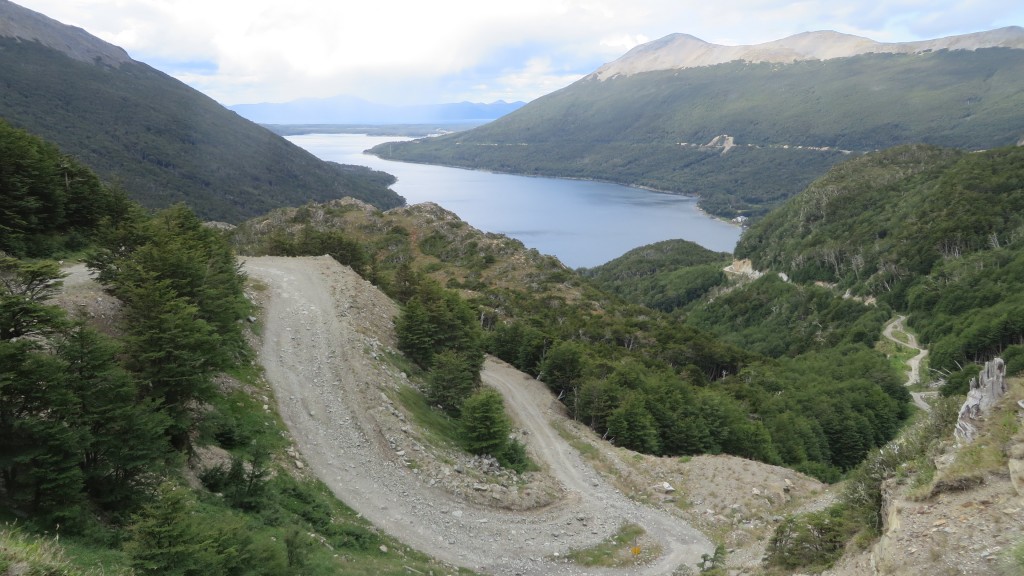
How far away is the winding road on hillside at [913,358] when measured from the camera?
63644 millimetres

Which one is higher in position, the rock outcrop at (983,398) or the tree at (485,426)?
the rock outcrop at (983,398)

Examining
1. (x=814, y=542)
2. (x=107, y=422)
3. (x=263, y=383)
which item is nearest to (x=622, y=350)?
(x=263, y=383)

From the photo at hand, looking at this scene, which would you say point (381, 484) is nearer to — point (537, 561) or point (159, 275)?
point (537, 561)

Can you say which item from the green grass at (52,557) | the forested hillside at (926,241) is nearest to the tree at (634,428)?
the green grass at (52,557)

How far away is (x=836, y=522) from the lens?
12.5 metres

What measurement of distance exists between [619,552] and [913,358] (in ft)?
272

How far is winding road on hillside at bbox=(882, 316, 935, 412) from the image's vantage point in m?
63.6

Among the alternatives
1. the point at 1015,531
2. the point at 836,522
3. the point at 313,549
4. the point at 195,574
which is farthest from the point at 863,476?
the point at 195,574

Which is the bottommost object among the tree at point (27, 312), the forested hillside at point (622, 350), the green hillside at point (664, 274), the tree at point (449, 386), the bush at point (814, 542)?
the green hillside at point (664, 274)

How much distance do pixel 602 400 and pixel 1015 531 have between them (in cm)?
2283

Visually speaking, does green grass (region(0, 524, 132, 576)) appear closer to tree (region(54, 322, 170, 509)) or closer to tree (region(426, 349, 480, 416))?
tree (region(54, 322, 170, 509))

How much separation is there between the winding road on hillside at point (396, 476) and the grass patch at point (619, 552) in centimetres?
28

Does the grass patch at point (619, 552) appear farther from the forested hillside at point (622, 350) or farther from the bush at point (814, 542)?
the forested hillside at point (622, 350)

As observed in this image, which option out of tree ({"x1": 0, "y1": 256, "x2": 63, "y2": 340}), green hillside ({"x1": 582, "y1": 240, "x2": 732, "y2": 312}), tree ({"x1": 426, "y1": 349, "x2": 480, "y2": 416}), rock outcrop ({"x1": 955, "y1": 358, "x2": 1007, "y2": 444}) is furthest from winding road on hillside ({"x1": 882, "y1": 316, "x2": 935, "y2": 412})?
tree ({"x1": 0, "y1": 256, "x2": 63, "y2": 340})
